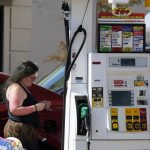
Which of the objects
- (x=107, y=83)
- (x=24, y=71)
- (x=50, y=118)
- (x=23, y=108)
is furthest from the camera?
(x=50, y=118)

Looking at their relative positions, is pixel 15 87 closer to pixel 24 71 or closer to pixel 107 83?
pixel 24 71

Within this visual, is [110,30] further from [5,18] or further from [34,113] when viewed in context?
[5,18]

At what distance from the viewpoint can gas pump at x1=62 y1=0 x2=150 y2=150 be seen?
4648 mm

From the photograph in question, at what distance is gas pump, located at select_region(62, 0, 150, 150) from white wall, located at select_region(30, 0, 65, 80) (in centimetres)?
1029

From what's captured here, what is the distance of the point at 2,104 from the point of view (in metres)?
7.29

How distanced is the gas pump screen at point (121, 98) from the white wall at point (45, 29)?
34.0ft

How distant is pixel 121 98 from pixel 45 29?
1074 centimetres

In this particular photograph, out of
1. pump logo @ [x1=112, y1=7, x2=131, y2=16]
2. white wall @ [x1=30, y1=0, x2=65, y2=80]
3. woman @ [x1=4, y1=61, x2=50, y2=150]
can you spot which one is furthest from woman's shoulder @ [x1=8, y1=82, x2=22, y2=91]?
white wall @ [x1=30, y1=0, x2=65, y2=80]

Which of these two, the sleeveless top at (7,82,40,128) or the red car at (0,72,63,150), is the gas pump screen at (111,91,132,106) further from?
the red car at (0,72,63,150)

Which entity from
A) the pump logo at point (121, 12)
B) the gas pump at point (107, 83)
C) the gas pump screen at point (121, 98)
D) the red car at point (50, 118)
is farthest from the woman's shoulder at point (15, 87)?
the pump logo at point (121, 12)

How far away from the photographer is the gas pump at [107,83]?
15.3 feet

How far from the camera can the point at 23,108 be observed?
5.76m

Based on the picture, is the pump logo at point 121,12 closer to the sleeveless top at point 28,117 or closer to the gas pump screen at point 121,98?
the gas pump screen at point 121,98

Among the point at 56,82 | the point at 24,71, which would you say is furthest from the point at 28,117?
the point at 56,82
